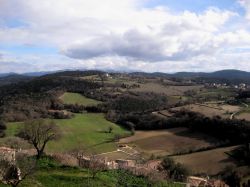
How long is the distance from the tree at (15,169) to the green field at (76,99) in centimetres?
8911

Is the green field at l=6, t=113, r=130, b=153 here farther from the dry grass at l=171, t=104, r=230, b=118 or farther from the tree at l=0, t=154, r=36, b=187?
the tree at l=0, t=154, r=36, b=187

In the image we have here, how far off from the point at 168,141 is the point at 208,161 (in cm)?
1803

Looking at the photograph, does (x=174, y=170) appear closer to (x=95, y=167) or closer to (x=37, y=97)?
(x=95, y=167)

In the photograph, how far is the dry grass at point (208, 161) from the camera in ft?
200

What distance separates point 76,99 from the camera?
120 m

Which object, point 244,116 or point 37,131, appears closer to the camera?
point 37,131

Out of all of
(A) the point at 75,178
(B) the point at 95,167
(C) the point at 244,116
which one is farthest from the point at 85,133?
(A) the point at 75,178

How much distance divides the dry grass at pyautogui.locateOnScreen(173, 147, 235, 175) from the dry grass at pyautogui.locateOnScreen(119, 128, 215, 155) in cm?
457

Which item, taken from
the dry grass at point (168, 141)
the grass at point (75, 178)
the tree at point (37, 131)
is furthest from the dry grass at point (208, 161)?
the grass at point (75, 178)

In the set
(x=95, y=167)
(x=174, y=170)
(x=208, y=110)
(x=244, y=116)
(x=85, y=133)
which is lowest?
(x=85, y=133)

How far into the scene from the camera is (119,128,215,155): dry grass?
248 ft

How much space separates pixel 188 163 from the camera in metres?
64.6

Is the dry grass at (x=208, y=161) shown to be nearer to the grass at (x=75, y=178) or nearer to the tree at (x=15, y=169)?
the grass at (x=75, y=178)

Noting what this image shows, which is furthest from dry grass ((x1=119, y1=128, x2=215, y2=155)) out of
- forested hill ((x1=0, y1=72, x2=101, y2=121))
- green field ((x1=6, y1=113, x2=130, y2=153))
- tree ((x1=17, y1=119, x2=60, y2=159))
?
tree ((x1=17, y1=119, x2=60, y2=159))
